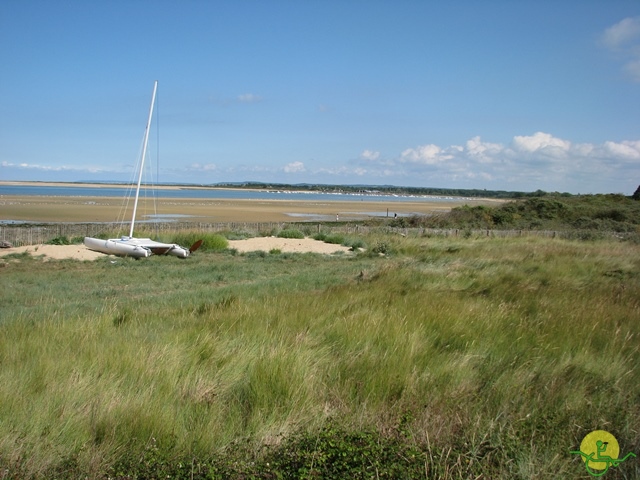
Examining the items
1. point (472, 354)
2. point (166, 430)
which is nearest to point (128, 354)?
point (166, 430)

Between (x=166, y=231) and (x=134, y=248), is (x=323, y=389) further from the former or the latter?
(x=166, y=231)

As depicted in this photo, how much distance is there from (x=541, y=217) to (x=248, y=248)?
36.0 meters

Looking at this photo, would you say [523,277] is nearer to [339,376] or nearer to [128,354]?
[339,376]

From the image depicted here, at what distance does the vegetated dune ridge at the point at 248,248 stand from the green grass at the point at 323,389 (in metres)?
15.0

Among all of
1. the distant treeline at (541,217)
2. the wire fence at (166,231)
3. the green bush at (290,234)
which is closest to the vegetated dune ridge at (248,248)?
the green bush at (290,234)

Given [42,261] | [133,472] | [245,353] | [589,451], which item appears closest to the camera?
[133,472]

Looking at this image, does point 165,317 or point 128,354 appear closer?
point 128,354

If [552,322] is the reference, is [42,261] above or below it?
below

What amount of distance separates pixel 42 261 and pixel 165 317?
1439 cm

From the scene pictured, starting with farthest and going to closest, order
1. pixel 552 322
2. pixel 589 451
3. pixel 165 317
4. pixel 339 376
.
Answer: pixel 165 317 → pixel 552 322 → pixel 339 376 → pixel 589 451

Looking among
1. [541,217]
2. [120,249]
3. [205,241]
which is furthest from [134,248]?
[541,217]

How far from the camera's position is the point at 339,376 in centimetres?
447

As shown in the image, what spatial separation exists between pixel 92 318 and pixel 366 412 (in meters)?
3.97

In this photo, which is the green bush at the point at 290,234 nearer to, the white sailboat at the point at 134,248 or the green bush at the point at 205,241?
the green bush at the point at 205,241
